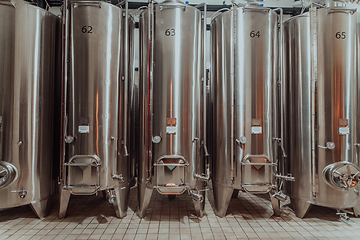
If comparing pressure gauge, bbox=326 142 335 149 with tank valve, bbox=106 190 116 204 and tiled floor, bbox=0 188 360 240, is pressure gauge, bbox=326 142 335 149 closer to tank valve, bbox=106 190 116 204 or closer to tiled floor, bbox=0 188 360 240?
tiled floor, bbox=0 188 360 240

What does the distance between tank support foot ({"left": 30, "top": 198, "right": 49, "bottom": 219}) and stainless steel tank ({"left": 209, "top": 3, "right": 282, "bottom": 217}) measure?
8.22 ft

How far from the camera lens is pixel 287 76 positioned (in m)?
3.27

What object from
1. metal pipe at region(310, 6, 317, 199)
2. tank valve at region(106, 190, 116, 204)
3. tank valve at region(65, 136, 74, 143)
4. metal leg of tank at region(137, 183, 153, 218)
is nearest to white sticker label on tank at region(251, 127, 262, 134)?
metal pipe at region(310, 6, 317, 199)

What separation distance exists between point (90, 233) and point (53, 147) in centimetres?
138

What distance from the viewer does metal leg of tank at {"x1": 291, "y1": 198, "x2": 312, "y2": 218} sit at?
2.99 meters

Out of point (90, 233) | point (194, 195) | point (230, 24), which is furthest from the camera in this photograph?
point (230, 24)

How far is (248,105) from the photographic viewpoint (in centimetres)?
293

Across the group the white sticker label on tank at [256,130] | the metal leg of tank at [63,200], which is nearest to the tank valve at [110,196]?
the metal leg of tank at [63,200]

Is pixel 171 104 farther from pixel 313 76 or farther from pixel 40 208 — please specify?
pixel 40 208

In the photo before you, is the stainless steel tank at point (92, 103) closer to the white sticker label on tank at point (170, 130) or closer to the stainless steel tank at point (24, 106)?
the stainless steel tank at point (24, 106)

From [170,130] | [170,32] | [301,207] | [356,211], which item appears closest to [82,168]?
[170,130]

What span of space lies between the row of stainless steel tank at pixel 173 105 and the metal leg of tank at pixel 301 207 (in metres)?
0.03

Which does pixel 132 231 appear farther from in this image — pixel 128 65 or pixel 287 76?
pixel 287 76

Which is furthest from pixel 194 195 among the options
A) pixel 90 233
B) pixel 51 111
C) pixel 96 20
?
pixel 96 20
